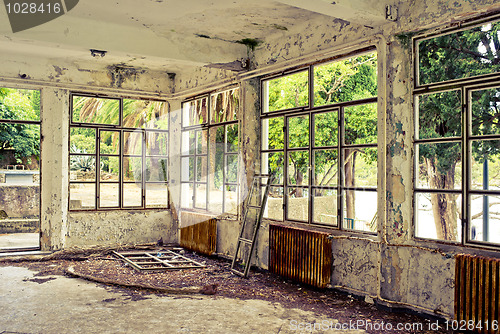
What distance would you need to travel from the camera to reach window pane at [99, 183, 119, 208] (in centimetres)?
790

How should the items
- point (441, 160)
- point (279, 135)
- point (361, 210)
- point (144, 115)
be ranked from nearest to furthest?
point (441, 160), point (144, 115), point (279, 135), point (361, 210)

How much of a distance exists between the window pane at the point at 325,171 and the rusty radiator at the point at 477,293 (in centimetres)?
176

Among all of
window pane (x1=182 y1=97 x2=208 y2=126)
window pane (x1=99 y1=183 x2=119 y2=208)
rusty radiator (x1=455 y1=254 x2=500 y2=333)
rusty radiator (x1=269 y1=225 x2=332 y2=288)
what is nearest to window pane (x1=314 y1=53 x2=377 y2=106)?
window pane (x1=182 y1=97 x2=208 y2=126)

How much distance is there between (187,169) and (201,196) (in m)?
0.81

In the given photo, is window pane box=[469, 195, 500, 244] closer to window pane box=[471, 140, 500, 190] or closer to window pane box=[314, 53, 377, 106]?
window pane box=[471, 140, 500, 190]

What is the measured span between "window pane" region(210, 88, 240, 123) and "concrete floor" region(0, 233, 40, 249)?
4.16 m

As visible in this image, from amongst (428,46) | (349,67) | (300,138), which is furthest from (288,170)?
(349,67)

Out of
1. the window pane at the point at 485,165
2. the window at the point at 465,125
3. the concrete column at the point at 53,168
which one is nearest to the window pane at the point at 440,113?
the window at the point at 465,125

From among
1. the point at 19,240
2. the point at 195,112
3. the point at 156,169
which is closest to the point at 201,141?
the point at 195,112

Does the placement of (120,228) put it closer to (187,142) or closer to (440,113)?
(187,142)

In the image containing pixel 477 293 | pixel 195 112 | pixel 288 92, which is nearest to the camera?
pixel 477 293

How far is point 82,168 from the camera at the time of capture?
7.84 metres

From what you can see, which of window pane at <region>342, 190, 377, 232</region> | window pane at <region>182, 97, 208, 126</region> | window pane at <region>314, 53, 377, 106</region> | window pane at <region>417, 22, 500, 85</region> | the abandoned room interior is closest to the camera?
the abandoned room interior

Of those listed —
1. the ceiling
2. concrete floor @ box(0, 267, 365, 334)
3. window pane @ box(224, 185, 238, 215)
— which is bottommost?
concrete floor @ box(0, 267, 365, 334)
